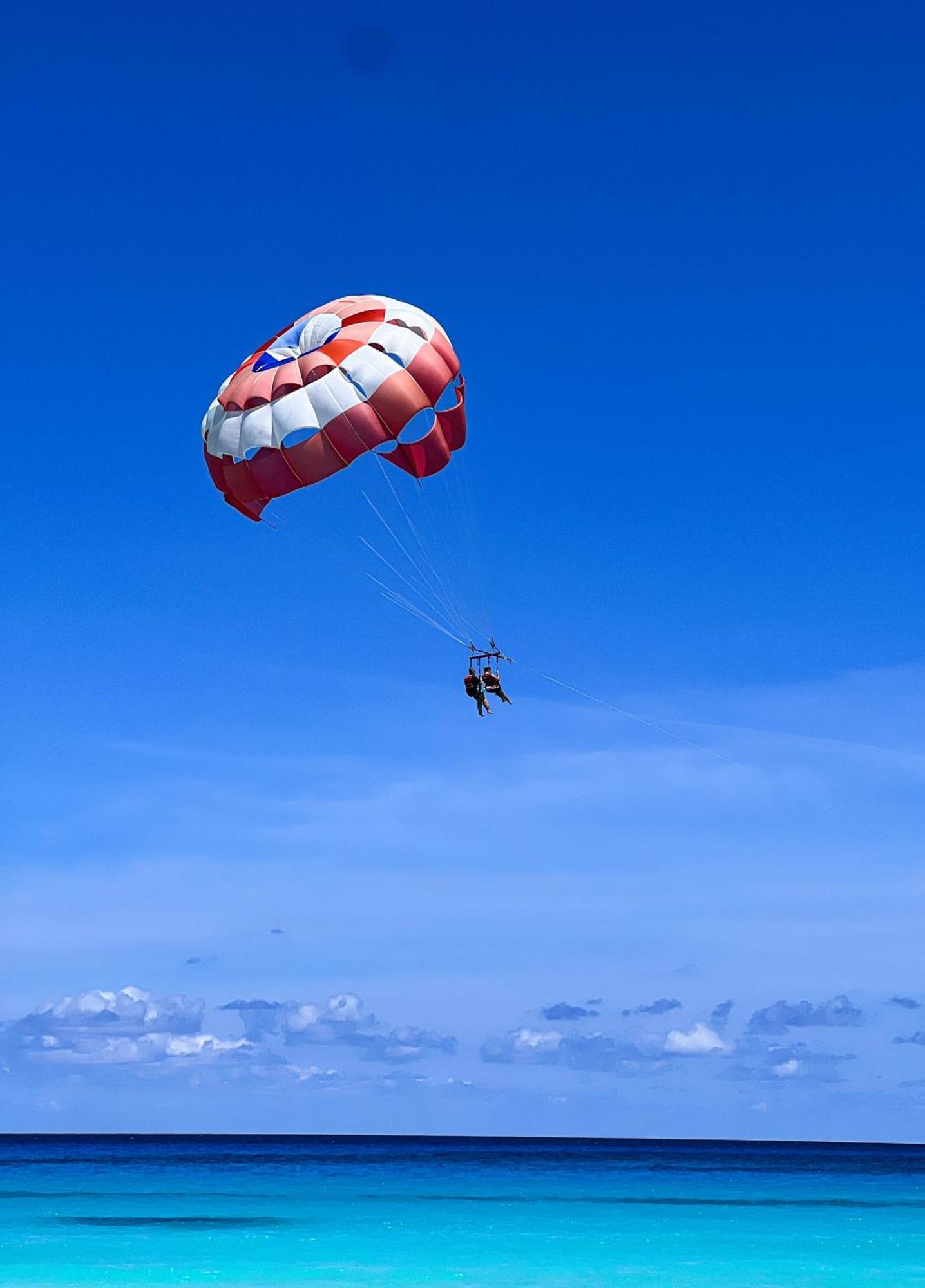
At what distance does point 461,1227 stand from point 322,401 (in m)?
21.6

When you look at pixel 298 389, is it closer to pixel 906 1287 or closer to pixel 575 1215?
pixel 906 1287

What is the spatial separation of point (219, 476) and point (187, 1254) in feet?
51.3

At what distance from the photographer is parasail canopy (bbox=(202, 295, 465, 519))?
59.8ft

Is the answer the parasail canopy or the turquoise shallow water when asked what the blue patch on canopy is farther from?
the turquoise shallow water

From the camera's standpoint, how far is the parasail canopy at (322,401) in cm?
1823

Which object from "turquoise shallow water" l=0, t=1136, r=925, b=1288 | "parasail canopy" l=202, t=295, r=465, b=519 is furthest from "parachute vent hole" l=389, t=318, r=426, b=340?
"turquoise shallow water" l=0, t=1136, r=925, b=1288

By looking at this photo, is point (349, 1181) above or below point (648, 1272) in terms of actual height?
above

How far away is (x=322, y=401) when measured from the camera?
18.2 m

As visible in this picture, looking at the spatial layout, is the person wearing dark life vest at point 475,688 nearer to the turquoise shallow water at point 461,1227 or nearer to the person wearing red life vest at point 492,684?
the person wearing red life vest at point 492,684

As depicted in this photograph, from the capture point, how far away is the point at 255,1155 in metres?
79.4

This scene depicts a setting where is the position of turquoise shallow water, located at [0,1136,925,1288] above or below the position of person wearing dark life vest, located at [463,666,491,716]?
below

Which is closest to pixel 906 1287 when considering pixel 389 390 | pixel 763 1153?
pixel 389 390

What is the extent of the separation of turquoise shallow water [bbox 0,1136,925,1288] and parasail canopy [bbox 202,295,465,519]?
13.6 metres

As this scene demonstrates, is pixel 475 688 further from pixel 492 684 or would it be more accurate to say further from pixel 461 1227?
pixel 461 1227
